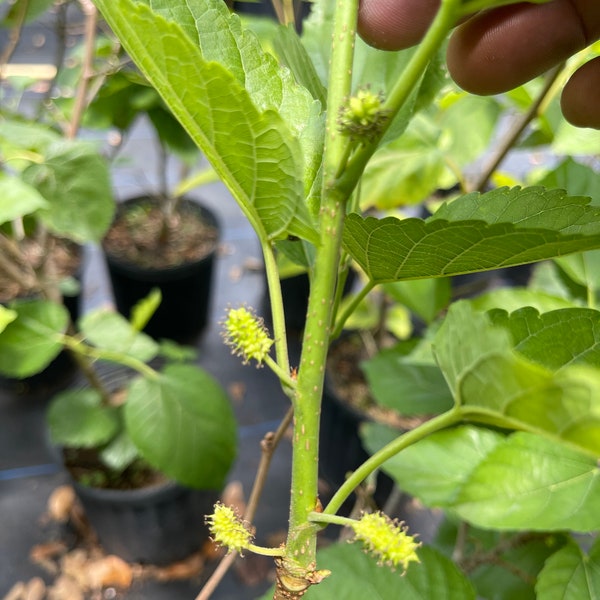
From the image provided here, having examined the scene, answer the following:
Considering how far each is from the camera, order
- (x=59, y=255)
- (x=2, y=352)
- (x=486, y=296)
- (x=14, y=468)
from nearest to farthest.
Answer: (x=486, y=296) < (x=2, y=352) < (x=14, y=468) < (x=59, y=255)

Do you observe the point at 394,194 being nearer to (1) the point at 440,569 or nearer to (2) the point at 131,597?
(1) the point at 440,569

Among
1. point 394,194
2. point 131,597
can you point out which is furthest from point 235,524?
point 131,597

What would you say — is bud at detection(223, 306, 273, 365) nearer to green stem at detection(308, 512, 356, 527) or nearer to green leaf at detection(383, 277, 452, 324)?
green stem at detection(308, 512, 356, 527)

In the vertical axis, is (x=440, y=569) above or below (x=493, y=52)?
below

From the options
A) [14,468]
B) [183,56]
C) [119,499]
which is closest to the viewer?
[183,56]

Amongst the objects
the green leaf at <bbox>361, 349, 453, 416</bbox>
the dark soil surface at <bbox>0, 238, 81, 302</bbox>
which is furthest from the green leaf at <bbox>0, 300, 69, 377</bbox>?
the green leaf at <bbox>361, 349, 453, 416</bbox>
